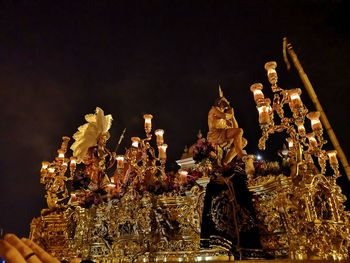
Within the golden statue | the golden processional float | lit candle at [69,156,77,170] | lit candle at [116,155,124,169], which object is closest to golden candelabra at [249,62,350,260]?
the golden processional float

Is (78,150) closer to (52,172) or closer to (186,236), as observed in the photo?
(52,172)

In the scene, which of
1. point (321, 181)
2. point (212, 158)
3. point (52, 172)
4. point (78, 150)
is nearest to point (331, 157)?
point (321, 181)

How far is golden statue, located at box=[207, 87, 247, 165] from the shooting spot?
6.57m

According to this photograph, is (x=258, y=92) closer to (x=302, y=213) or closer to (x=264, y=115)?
(x=264, y=115)

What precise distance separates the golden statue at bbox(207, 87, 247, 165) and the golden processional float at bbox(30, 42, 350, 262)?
0.02 meters

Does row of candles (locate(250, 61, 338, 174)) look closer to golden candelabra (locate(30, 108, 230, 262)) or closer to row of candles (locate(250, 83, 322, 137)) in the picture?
row of candles (locate(250, 83, 322, 137))

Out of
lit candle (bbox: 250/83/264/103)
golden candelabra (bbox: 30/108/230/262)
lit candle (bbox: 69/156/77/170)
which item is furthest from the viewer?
lit candle (bbox: 69/156/77/170)

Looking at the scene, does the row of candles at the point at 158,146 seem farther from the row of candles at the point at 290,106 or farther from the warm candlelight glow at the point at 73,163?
the row of candles at the point at 290,106

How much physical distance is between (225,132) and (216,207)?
6.01 feet

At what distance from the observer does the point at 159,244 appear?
21.4 ft

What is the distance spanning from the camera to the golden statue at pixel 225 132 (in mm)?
6570

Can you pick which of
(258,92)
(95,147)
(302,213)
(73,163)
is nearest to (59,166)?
(73,163)

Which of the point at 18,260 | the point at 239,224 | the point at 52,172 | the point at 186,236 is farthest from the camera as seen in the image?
the point at 52,172

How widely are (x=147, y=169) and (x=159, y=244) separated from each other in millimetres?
2403
